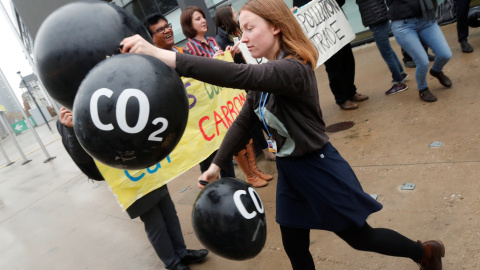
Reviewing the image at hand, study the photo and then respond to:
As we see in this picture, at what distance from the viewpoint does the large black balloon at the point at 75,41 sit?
1600mm

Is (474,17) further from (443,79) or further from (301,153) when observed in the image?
(301,153)

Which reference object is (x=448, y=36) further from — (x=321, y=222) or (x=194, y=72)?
(x=194, y=72)

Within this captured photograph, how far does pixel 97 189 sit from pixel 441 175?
215 inches

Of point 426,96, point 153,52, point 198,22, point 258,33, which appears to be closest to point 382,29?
point 426,96

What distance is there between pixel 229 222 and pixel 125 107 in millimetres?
777

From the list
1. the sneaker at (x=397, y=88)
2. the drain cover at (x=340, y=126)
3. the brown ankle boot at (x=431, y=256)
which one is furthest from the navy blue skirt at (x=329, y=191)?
the sneaker at (x=397, y=88)

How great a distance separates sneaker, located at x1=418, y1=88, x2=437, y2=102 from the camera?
4.37 metres

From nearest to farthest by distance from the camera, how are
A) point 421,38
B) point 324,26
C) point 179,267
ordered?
point 179,267 → point 421,38 → point 324,26

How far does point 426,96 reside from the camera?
174 inches

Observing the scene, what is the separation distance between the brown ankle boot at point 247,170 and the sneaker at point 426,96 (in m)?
2.25

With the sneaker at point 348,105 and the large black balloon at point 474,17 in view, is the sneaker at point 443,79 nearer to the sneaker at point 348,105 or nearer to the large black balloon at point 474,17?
the sneaker at point 348,105

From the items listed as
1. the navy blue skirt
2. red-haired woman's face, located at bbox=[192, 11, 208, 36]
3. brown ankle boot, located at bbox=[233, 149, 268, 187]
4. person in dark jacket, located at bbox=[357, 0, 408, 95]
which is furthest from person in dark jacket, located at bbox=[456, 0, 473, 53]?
the navy blue skirt

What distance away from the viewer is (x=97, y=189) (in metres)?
6.39

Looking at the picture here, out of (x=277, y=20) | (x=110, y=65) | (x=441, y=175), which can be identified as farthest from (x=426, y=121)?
(x=110, y=65)
